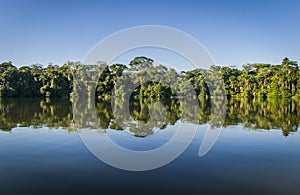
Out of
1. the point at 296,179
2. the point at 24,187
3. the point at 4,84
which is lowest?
the point at 24,187

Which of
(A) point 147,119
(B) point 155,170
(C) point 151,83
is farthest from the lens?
(C) point 151,83

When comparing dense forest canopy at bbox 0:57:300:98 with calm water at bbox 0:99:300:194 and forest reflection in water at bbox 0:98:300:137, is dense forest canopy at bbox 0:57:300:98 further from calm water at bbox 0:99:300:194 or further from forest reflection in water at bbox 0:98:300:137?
calm water at bbox 0:99:300:194

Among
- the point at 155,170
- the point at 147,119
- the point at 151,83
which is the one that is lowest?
the point at 155,170

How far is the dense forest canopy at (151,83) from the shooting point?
49.8m

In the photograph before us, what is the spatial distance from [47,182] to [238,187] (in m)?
4.18

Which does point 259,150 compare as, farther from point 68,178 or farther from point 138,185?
point 68,178

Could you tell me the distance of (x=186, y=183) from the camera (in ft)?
20.3

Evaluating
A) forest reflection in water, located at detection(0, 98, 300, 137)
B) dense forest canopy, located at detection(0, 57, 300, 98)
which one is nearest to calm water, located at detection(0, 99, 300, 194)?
forest reflection in water, located at detection(0, 98, 300, 137)

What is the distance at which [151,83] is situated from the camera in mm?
49562

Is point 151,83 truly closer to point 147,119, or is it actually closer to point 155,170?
point 147,119

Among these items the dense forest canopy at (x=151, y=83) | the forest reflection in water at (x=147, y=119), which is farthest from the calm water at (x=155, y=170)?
the dense forest canopy at (x=151, y=83)

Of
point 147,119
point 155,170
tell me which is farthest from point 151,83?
point 155,170

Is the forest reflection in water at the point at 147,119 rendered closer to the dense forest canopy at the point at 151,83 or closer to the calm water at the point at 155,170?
the calm water at the point at 155,170

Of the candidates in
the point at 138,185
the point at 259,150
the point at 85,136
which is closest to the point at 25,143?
the point at 85,136
